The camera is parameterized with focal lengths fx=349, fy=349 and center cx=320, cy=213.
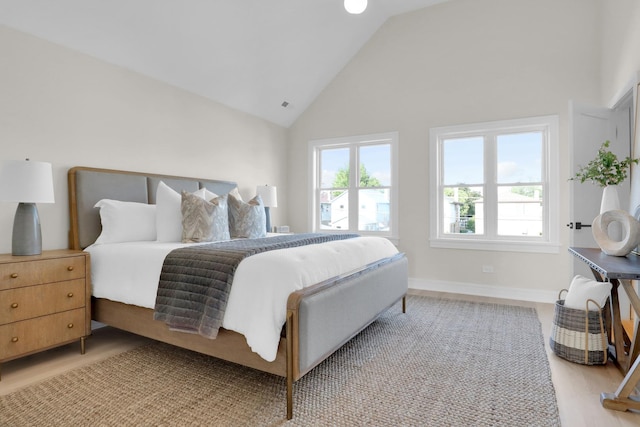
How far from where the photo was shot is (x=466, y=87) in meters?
4.34

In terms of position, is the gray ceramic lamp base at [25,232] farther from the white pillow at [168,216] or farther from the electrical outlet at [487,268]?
the electrical outlet at [487,268]

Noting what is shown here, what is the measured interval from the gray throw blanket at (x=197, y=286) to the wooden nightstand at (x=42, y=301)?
2.62 ft

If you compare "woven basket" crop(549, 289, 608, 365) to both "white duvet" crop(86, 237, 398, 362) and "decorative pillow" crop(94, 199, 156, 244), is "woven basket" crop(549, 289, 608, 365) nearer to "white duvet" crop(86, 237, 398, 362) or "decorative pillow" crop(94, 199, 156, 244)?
"white duvet" crop(86, 237, 398, 362)

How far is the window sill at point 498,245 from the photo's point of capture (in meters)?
3.95

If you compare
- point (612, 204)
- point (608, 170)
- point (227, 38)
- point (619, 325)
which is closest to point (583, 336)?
point (619, 325)

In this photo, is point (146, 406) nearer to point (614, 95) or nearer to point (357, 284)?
point (357, 284)

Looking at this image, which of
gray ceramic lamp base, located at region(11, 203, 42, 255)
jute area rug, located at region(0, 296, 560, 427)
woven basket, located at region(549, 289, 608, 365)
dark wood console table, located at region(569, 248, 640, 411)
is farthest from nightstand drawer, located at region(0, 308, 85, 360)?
woven basket, located at region(549, 289, 608, 365)

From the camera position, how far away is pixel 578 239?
3250 millimetres

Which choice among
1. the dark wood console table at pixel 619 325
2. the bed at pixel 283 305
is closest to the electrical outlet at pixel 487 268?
the bed at pixel 283 305

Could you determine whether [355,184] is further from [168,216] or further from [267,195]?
[168,216]

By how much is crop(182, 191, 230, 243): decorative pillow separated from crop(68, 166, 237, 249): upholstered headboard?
26.2 inches

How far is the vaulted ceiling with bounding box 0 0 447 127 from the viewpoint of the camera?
281 cm

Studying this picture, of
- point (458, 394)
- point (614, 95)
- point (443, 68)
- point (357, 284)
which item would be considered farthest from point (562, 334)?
point (443, 68)

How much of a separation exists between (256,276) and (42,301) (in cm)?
158
